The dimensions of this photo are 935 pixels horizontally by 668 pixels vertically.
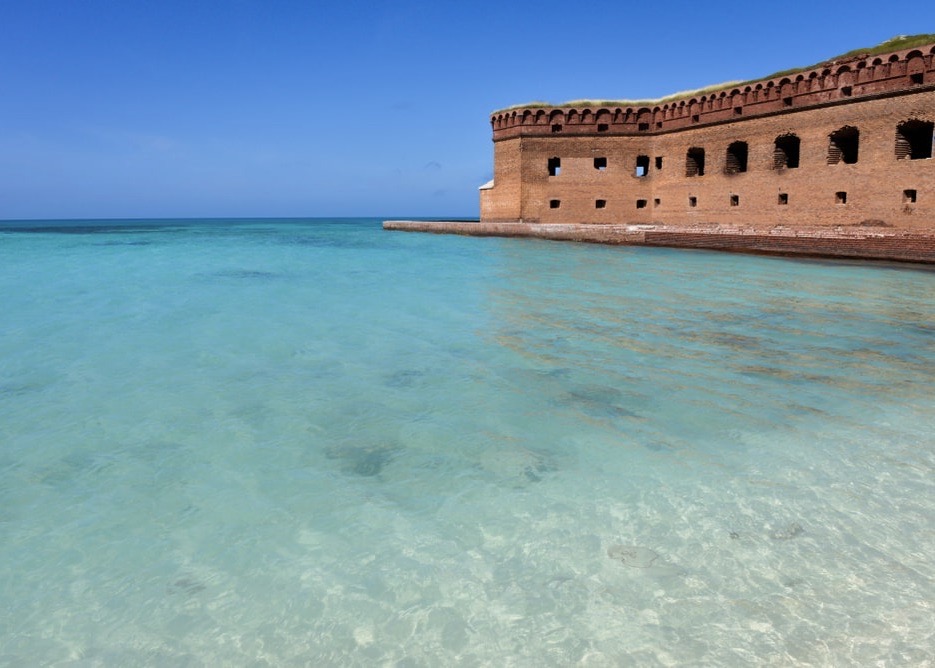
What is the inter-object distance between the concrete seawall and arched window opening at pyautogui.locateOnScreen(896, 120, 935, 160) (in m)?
1.88

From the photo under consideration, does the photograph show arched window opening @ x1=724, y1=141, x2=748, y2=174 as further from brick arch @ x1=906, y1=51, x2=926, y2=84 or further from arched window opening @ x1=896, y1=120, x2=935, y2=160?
brick arch @ x1=906, y1=51, x2=926, y2=84

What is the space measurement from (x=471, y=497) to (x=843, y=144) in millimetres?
18214

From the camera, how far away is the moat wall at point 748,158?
15047mm

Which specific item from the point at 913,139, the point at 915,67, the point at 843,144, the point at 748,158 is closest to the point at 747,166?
the point at 748,158

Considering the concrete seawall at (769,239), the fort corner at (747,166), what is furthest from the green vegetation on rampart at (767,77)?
the concrete seawall at (769,239)

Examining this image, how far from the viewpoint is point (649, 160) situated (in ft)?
76.7

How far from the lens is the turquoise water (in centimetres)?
203

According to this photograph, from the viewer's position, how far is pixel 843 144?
17.3 m

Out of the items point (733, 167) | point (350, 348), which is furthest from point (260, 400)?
point (733, 167)

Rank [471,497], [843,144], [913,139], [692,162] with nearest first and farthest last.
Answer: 1. [471,497]
2. [913,139]
3. [843,144]
4. [692,162]

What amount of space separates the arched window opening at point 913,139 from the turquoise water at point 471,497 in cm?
1060

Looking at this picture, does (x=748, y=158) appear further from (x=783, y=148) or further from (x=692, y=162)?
(x=692, y=162)

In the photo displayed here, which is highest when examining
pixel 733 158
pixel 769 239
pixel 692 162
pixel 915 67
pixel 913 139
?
pixel 915 67

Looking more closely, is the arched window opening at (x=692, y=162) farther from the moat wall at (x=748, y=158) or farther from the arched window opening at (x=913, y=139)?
the arched window opening at (x=913, y=139)
